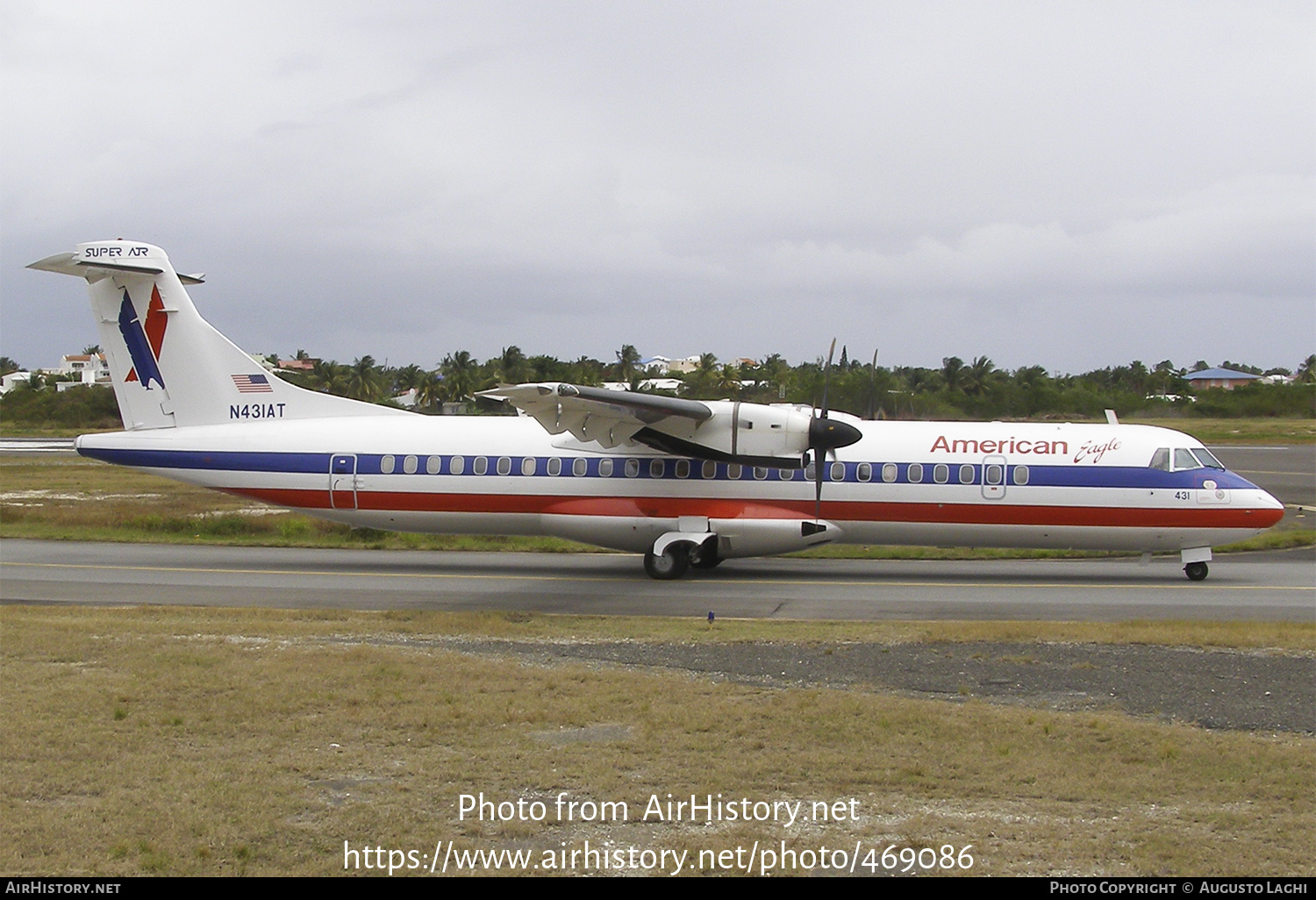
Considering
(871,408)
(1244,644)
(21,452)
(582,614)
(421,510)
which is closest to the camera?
(1244,644)

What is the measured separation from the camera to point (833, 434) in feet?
62.2

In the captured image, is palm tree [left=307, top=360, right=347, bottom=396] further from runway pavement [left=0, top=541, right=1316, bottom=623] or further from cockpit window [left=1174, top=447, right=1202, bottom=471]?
cockpit window [left=1174, top=447, right=1202, bottom=471]

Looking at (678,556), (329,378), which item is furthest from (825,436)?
(329,378)

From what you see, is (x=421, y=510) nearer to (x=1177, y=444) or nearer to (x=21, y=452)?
(x=1177, y=444)

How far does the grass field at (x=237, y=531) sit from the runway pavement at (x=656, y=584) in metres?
1.13

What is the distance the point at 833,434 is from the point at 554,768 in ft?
38.5

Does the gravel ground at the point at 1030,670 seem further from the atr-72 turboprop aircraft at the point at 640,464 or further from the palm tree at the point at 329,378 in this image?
the palm tree at the point at 329,378

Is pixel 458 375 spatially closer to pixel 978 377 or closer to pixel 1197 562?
pixel 978 377

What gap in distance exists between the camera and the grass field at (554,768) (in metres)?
6.47

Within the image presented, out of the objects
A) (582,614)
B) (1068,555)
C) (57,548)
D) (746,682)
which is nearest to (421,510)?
(582,614)

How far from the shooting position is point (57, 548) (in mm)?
24328

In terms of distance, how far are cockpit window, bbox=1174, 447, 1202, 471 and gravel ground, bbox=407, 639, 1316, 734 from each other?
7461mm

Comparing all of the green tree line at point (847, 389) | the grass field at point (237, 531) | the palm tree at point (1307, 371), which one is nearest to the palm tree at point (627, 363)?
the green tree line at point (847, 389)

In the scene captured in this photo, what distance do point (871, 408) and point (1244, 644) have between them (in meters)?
11.3
